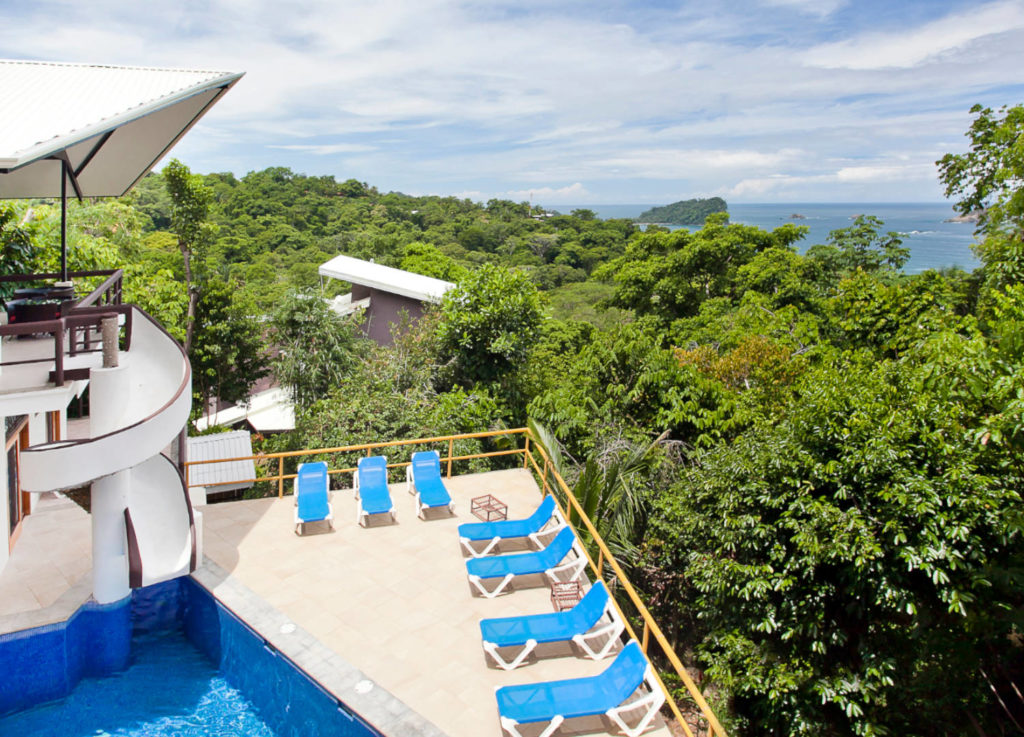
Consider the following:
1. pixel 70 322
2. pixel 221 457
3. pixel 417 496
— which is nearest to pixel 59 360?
pixel 70 322

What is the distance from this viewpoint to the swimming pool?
7.09 meters

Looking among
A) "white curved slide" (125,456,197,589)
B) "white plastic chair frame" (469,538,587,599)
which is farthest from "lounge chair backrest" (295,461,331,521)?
"white plastic chair frame" (469,538,587,599)

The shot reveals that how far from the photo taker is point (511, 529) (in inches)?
395

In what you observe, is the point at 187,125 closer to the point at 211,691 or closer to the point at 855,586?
the point at 211,691

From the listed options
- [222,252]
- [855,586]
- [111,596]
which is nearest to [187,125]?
[111,596]

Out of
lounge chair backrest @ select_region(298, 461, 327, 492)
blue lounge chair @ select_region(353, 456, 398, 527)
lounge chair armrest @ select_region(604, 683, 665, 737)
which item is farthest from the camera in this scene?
lounge chair backrest @ select_region(298, 461, 327, 492)

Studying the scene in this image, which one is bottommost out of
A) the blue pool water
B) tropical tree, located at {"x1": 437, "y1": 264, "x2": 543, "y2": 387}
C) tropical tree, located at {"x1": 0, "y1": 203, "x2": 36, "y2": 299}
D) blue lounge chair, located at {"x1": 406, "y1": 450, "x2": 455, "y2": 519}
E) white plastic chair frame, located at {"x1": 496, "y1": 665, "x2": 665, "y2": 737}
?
the blue pool water

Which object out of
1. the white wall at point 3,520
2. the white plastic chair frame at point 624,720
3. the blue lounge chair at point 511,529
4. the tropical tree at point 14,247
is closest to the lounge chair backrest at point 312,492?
the blue lounge chair at point 511,529

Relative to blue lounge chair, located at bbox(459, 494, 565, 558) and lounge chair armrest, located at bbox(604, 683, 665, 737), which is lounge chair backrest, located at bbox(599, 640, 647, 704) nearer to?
lounge chair armrest, located at bbox(604, 683, 665, 737)

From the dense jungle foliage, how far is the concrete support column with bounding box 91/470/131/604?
21.1 feet

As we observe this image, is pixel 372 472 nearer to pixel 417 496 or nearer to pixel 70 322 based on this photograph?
pixel 417 496

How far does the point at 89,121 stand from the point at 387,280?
667 inches

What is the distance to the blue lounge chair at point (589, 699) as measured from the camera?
256 inches

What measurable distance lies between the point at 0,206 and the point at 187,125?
27.3ft
